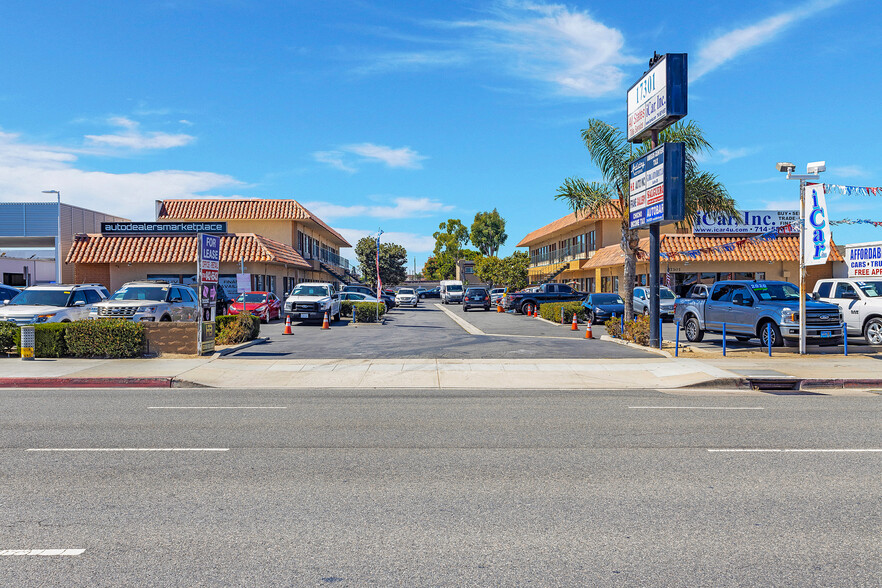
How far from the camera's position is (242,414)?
9.77 m

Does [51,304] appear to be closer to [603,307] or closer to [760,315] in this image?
[760,315]

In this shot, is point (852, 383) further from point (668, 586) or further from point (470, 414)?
point (668, 586)

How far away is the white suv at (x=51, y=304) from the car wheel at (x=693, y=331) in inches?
739

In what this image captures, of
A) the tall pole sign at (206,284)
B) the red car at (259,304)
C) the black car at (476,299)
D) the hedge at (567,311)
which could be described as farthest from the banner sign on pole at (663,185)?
the black car at (476,299)

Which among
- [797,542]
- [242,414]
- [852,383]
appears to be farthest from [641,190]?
[797,542]

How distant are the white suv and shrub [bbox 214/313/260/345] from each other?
3.97 m

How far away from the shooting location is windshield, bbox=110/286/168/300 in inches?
810

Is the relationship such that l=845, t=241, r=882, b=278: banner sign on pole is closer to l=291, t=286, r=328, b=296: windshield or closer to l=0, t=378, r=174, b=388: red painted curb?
l=291, t=286, r=328, b=296: windshield

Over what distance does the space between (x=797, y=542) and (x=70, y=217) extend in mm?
49295

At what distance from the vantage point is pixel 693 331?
21.1 m

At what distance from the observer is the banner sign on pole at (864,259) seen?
110 ft

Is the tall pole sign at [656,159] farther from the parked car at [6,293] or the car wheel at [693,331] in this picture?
the parked car at [6,293]

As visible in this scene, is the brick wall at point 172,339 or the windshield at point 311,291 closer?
the brick wall at point 172,339

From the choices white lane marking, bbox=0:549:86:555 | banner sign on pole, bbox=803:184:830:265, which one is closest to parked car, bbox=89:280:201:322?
white lane marking, bbox=0:549:86:555
